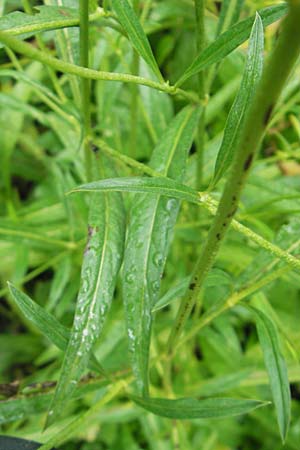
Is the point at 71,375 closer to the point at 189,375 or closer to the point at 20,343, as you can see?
the point at 189,375

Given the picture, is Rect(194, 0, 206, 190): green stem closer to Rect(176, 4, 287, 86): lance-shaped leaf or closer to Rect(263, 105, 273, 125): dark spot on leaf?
Rect(176, 4, 287, 86): lance-shaped leaf

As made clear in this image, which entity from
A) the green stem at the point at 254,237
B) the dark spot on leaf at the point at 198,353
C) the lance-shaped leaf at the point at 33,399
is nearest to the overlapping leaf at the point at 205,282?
the green stem at the point at 254,237

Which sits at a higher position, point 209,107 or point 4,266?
point 209,107

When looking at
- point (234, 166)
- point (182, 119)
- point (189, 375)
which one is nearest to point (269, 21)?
point (182, 119)

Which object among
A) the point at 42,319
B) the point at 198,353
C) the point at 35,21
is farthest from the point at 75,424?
the point at 198,353

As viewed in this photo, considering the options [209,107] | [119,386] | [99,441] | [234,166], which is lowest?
[99,441]

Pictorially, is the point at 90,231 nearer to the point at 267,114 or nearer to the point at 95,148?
the point at 95,148

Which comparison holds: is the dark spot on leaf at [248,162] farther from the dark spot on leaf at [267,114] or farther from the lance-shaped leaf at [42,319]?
the lance-shaped leaf at [42,319]

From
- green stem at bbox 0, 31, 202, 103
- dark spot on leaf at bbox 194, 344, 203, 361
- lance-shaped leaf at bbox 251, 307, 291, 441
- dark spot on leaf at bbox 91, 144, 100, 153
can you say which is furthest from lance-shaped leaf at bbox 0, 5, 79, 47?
dark spot on leaf at bbox 194, 344, 203, 361
